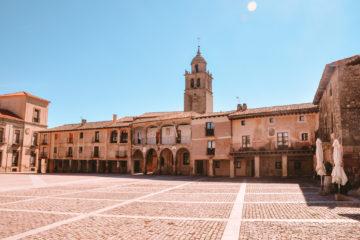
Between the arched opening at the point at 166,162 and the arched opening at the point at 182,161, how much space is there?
130 cm

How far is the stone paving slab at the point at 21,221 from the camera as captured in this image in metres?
7.37

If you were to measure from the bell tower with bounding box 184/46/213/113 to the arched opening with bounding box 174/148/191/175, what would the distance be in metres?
17.9

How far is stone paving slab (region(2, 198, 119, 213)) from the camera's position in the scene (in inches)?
407

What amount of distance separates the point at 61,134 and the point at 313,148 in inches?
1511

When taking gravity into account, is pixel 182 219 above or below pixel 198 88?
below

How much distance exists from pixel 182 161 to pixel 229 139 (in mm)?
9234

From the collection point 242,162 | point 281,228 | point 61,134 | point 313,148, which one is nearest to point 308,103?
point 313,148

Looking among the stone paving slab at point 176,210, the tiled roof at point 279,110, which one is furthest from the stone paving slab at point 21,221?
the tiled roof at point 279,110

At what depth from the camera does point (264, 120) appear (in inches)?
1108

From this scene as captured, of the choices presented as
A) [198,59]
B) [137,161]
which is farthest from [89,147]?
[198,59]

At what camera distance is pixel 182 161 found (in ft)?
121

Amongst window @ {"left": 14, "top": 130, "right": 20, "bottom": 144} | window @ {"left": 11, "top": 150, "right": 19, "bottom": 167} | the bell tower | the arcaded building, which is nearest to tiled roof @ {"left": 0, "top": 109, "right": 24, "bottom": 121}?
window @ {"left": 14, "top": 130, "right": 20, "bottom": 144}

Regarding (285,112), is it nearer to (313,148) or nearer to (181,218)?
(313,148)

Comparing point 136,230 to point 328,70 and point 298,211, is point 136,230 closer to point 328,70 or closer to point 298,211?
point 298,211
